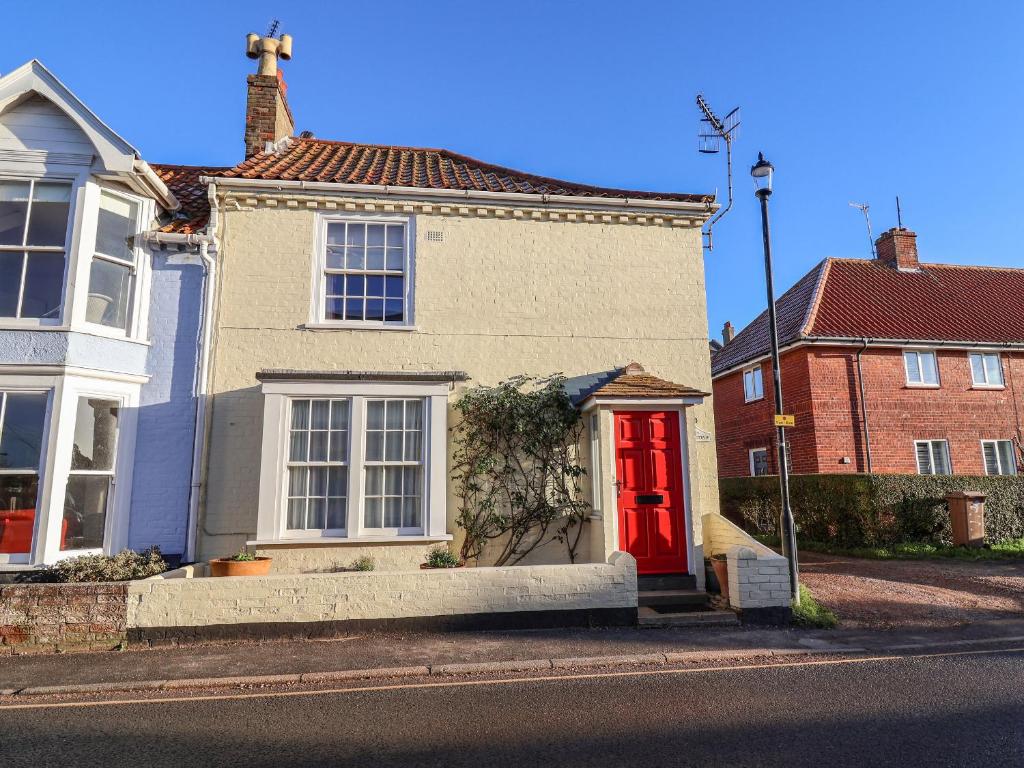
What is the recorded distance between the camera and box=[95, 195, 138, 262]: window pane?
9.33 meters

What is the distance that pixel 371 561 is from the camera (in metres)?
9.34

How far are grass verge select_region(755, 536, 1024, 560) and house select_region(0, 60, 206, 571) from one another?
13827mm

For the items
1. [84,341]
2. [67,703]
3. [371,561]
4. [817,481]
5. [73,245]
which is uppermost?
[73,245]

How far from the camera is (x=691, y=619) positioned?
816 cm

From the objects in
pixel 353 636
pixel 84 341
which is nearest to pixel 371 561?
pixel 353 636

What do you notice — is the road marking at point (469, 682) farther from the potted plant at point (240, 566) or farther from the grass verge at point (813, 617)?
the potted plant at point (240, 566)

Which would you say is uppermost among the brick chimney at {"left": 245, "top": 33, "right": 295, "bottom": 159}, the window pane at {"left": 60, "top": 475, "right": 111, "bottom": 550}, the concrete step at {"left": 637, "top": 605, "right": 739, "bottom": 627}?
the brick chimney at {"left": 245, "top": 33, "right": 295, "bottom": 159}

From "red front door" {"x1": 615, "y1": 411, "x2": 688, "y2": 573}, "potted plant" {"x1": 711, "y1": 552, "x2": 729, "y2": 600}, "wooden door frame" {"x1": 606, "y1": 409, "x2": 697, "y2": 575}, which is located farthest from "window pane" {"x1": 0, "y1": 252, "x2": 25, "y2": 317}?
"potted plant" {"x1": 711, "y1": 552, "x2": 729, "y2": 600}

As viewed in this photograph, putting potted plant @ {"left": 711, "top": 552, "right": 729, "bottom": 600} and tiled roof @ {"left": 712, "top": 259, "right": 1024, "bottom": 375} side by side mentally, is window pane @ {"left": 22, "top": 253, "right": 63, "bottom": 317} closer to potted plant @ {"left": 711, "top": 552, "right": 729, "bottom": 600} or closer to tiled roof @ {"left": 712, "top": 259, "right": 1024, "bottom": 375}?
potted plant @ {"left": 711, "top": 552, "right": 729, "bottom": 600}

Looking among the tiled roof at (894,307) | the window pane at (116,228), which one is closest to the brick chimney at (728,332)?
the tiled roof at (894,307)

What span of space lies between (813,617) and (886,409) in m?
12.3

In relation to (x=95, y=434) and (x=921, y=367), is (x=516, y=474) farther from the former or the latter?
(x=921, y=367)

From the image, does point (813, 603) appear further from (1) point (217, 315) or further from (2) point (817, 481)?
(1) point (217, 315)

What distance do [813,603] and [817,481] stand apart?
317 inches
